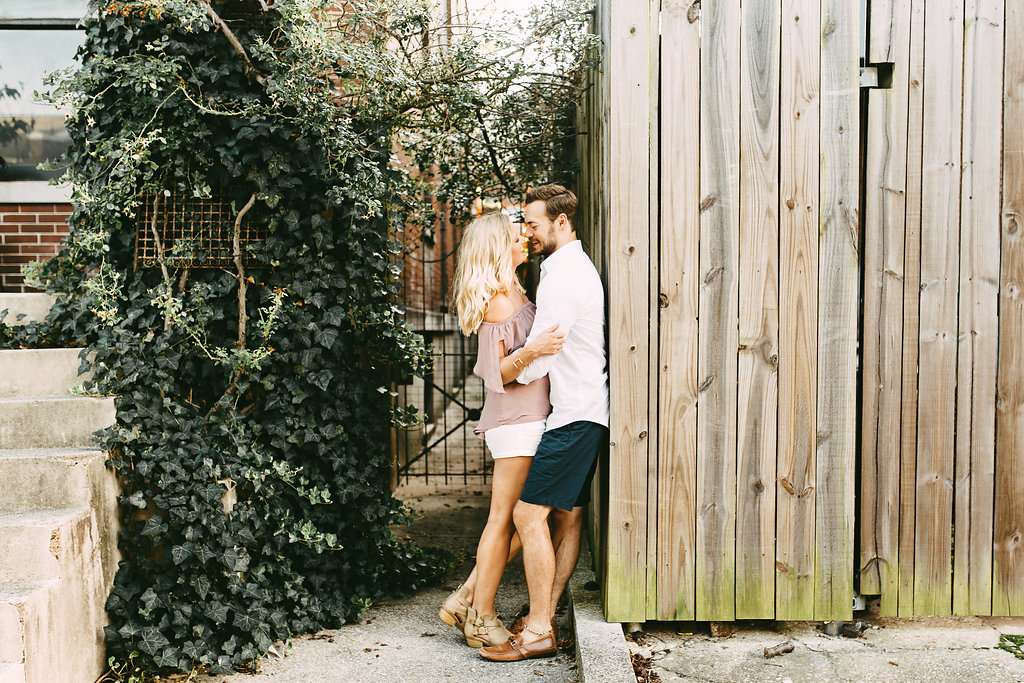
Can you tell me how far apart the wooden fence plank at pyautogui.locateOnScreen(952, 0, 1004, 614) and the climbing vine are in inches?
73.1

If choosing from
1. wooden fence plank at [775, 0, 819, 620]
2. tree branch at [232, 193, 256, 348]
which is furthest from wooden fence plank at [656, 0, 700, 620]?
tree branch at [232, 193, 256, 348]

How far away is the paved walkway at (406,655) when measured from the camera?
3387mm

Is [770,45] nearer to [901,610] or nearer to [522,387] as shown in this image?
[522,387]

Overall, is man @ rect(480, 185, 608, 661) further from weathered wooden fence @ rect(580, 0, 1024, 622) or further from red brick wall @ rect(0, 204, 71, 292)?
red brick wall @ rect(0, 204, 71, 292)

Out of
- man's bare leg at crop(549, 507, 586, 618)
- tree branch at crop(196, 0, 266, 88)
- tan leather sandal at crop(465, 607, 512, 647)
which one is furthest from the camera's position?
tree branch at crop(196, 0, 266, 88)

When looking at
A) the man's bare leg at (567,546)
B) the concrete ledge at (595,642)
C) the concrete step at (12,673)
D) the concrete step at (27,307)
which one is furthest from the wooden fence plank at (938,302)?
the concrete step at (27,307)

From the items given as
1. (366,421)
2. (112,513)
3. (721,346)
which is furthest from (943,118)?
(112,513)

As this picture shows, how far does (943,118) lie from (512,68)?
7.60 ft

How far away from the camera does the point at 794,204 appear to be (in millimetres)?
3291

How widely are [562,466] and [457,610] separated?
1013 millimetres

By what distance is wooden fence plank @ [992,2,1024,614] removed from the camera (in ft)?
10.7

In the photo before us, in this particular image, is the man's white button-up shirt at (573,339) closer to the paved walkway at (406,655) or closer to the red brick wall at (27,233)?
the paved walkway at (406,655)

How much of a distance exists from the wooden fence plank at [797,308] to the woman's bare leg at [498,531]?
1.22 meters

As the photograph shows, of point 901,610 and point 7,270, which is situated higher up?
point 7,270
